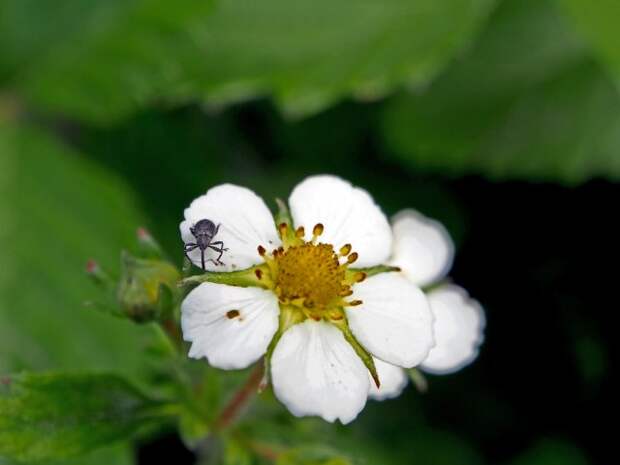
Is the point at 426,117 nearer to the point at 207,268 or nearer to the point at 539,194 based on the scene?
the point at 539,194

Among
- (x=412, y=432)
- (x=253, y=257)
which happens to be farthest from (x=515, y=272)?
(x=253, y=257)

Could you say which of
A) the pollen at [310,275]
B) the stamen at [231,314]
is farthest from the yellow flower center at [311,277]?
the stamen at [231,314]

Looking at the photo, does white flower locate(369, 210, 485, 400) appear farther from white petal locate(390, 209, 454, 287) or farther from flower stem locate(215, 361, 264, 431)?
flower stem locate(215, 361, 264, 431)

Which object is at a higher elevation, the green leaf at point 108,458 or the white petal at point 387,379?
the white petal at point 387,379

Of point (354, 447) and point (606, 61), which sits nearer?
point (606, 61)

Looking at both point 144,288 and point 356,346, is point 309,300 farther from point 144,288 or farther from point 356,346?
point 144,288

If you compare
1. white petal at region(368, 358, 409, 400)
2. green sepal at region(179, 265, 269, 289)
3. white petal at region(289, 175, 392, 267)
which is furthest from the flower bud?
white petal at region(368, 358, 409, 400)

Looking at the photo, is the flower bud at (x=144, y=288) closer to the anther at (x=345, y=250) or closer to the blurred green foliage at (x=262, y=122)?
the anther at (x=345, y=250)
